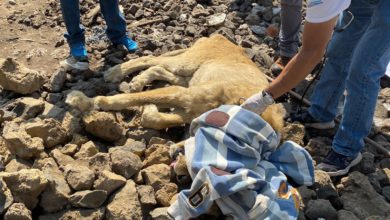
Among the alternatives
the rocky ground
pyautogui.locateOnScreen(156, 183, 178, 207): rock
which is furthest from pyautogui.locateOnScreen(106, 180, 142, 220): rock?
pyautogui.locateOnScreen(156, 183, 178, 207): rock

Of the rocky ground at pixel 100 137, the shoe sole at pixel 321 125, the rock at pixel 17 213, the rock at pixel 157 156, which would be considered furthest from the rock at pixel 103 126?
the shoe sole at pixel 321 125

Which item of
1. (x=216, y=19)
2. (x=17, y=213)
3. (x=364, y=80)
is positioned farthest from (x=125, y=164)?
(x=216, y=19)

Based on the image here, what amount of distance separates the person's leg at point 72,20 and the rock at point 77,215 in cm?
218

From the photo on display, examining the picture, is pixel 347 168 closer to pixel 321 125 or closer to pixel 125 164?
pixel 321 125

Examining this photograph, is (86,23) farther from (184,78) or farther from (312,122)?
(312,122)

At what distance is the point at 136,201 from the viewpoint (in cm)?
325

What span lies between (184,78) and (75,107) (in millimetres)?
1257

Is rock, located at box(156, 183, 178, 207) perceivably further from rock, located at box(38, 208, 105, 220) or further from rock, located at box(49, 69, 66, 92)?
rock, located at box(49, 69, 66, 92)

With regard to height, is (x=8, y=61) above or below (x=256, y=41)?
above

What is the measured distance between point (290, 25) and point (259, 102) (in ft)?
6.36

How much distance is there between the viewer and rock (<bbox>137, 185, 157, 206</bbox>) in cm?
329

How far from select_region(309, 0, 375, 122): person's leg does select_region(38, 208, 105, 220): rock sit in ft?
7.52

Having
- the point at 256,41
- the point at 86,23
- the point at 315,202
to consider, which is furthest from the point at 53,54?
the point at 315,202

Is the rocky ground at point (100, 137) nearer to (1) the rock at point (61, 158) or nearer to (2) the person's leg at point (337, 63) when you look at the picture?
(1) the rock at point (61, 158)
